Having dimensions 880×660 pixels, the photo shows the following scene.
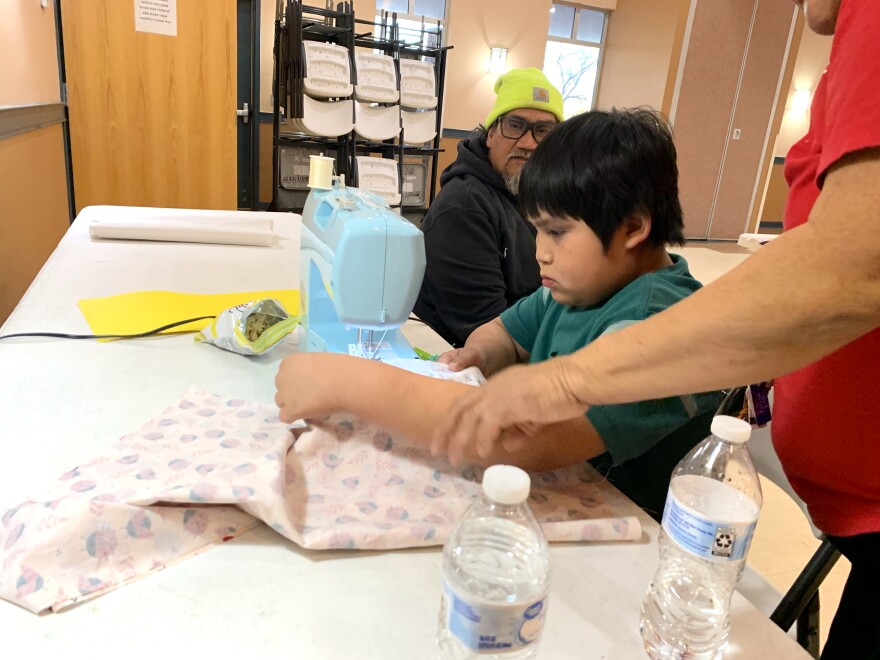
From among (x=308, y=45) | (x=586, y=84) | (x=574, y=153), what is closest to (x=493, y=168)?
(x=574, y=153)

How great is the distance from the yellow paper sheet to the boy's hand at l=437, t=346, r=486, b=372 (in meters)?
0.38

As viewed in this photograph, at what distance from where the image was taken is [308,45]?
182 inches

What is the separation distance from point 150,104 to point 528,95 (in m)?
2.14

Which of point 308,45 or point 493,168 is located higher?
point 308,45

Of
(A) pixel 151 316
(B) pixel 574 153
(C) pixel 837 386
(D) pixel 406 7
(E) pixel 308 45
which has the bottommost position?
(A) pixel 151 316

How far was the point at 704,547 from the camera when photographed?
1.86 ft

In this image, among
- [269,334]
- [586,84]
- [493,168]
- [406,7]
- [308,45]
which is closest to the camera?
[269,334]

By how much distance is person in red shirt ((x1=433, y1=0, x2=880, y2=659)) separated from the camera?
0.48 m

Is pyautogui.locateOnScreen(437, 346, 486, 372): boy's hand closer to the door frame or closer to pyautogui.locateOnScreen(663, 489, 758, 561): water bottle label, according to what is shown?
pyautogui.locateOnScreen(663, 489, 758, 561): water bottle label

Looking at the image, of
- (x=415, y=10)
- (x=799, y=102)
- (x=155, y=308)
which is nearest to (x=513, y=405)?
(x=155, y=308)

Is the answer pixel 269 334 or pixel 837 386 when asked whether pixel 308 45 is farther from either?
pixel 837 386

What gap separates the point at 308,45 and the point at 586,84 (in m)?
5.15

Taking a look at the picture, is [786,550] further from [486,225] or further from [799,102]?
[799,102]

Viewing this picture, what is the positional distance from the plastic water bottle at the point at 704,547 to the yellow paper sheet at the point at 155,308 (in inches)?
37.0
